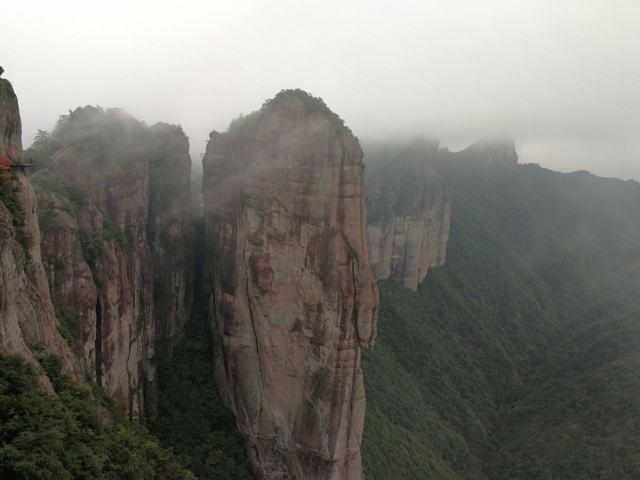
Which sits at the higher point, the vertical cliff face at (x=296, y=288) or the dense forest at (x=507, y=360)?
the vertical cliff face at (x=296, y=288)

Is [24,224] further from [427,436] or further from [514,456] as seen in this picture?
[514,456]

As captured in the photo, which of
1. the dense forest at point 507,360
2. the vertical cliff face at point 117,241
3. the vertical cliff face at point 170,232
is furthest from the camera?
the dense forest at point 507,360

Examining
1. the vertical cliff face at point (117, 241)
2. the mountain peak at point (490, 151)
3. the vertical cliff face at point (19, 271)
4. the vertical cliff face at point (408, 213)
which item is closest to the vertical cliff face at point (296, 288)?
the vertical cliff face at point (117, 241)

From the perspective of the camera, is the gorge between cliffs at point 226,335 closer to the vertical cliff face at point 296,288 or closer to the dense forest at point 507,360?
the vertical cliff face at point 296,288

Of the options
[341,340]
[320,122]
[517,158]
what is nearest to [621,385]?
[341,340]

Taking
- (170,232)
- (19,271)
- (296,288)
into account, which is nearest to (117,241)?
(170,232)

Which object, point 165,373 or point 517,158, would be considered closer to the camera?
point 165,373
